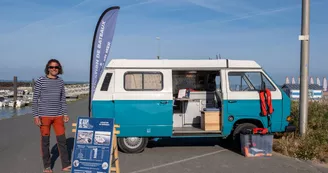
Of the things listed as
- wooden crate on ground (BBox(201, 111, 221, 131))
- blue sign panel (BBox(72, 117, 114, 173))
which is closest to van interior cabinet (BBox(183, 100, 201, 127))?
wooden crate on ground (BBox(201, 111, 221, 131))

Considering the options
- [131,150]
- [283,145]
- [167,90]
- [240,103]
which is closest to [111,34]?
[167,90]

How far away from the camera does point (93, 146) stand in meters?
5.89

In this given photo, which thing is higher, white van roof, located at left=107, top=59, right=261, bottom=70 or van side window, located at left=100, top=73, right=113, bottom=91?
white van roof, located at left=107, top=59, right=261, bottom=70

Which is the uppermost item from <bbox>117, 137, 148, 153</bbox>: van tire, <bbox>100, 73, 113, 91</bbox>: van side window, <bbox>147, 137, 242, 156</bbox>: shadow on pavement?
<bbox>100, 73, 113, 91</bbox>: van side window

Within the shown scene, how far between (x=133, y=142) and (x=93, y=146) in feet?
9.58

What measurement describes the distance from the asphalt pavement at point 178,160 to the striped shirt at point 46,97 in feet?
4.56

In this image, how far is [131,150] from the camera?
8750 millimetres

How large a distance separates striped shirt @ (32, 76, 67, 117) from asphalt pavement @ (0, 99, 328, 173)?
4.56 ft

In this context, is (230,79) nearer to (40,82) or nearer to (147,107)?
(147,107)

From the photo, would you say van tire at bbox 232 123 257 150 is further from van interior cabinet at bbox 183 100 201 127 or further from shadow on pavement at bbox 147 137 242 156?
van interior cabinet at bbox 183 100 201 127

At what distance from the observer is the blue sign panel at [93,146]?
5777 millimetres

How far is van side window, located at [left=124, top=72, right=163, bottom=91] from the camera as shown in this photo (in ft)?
28.4

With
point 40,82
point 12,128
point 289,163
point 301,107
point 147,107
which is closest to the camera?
point 40,82

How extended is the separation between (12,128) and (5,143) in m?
3.11
